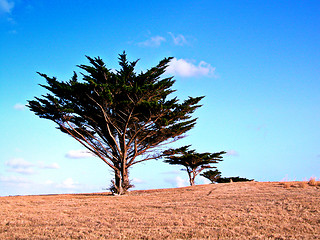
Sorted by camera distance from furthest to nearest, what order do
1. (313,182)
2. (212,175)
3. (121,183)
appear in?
(212,175), (121,183), (313,182)

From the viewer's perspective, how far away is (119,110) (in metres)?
20.5

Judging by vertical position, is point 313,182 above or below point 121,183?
below

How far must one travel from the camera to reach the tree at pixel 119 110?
19562 mm

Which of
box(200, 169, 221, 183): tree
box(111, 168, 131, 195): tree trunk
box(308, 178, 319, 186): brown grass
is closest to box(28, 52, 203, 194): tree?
box(111, 168, 131, 195): tree trunk

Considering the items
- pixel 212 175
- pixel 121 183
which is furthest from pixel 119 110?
pixel 212 175

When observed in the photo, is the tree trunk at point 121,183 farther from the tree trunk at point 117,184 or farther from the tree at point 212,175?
the tree at point 212,175

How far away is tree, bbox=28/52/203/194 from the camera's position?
64.2ft

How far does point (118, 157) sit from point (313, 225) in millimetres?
17132

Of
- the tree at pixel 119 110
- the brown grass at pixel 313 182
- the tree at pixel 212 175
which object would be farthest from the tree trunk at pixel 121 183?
the tree at pixel 212 175

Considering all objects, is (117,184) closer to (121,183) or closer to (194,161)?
(121,183)

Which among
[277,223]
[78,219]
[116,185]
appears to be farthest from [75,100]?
[277,223]

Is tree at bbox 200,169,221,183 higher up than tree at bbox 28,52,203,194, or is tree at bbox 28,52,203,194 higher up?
tree at bbox 28,52,203,194

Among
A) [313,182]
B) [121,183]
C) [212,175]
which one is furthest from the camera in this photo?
[212,175]

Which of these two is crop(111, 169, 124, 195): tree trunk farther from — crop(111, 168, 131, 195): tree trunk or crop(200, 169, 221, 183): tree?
crop(200, 169, 221, 183): tree
